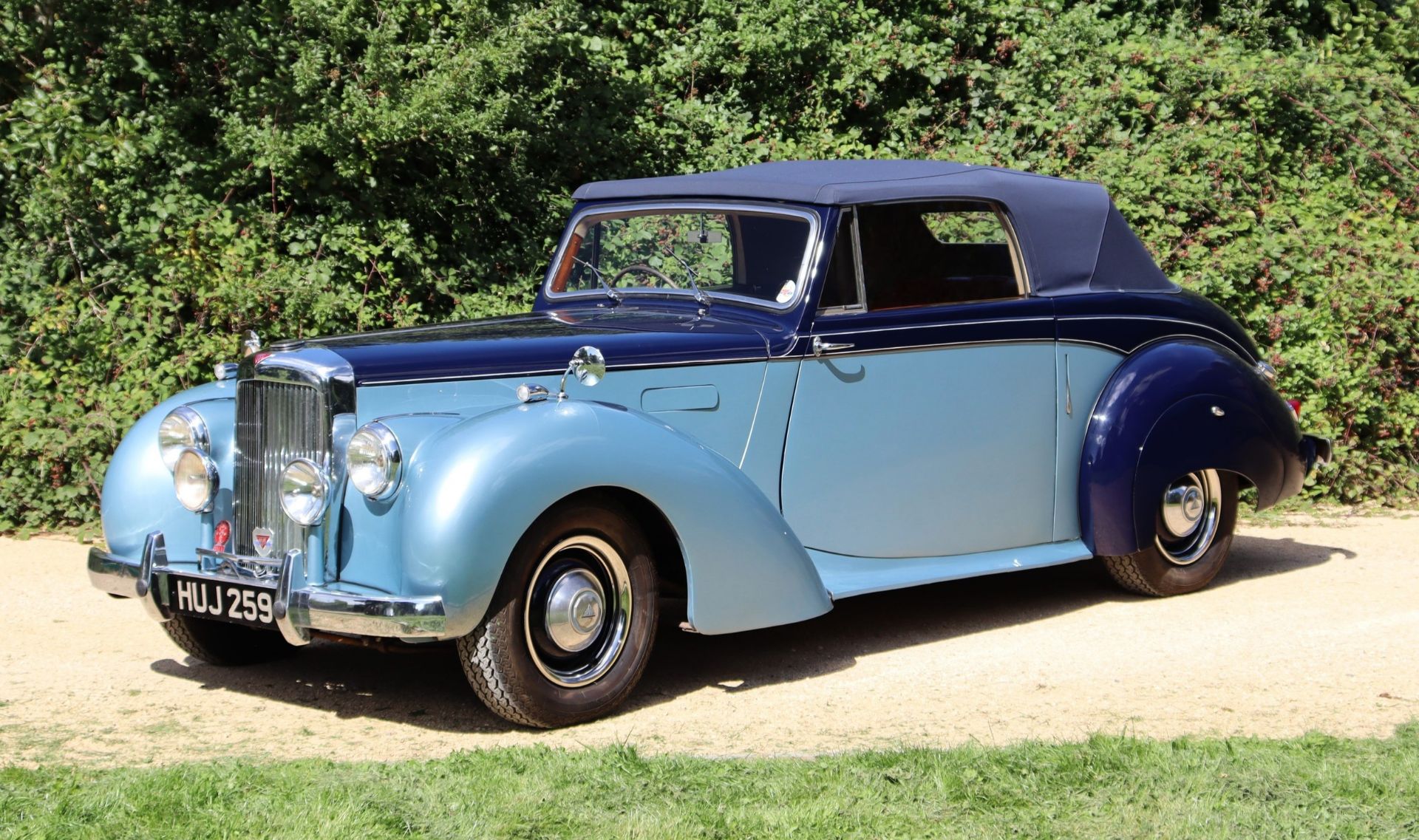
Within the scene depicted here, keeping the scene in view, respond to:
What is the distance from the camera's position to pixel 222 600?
4520 mm

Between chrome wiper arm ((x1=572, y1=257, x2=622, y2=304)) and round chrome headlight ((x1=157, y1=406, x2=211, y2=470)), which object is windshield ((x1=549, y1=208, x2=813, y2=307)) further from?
round chrome headlight ((x1=157, y1=406, x2=211, y2=470))

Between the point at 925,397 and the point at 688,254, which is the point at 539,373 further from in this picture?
the point at 925,397

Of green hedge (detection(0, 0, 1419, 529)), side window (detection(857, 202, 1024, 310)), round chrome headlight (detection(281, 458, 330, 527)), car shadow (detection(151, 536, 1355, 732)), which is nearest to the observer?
round chrome headlight (detection(281, 458, 330, 527))

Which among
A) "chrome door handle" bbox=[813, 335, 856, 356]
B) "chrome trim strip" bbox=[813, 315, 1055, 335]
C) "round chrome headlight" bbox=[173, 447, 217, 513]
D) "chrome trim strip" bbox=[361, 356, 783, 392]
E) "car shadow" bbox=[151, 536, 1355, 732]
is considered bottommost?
"car shadow" bbox=[151, 536, 1355, 732]

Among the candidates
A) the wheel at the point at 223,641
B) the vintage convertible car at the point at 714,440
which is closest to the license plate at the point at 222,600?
the vintage convertible car at the point at 714,440

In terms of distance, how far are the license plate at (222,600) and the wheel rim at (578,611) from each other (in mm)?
773

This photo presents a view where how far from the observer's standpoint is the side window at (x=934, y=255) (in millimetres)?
5449

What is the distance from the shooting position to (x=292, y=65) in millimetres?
8789

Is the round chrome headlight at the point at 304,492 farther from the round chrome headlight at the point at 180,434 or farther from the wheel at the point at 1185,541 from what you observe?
the wheel at the point at 1185,541

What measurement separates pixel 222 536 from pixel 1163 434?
12.1ft

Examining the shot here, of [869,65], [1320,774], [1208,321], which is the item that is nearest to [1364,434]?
[1208,321]

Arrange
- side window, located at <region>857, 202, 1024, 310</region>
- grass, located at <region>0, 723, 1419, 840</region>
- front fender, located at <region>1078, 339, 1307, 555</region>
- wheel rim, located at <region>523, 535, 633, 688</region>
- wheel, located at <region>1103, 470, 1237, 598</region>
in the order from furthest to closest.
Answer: wheel, located at <region>1103, 470, 1237, 598</region>, front fender, located at <region>1078, 339, 1307, 555</region>, side window, located at <region>857, 202, 1024, 310</region>, wheel rim, located at <region>523, 535, 633, 688</region>, grass, located at <region>0, 723, 1419, 840</region>

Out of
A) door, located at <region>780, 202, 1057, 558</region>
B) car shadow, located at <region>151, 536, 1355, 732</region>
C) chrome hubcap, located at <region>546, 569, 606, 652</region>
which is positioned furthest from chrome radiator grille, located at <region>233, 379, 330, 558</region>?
door, located at <region>780, 202, 1057, 558</region>

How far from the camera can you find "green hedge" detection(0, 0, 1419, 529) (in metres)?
8.52
